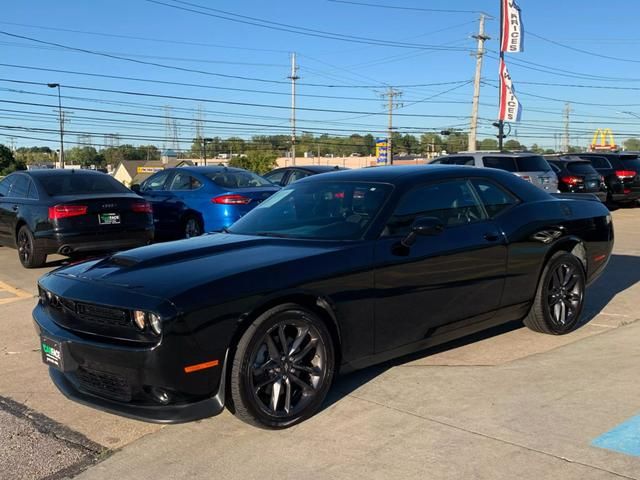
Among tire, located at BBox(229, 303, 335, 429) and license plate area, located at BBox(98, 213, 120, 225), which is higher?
license plate area, located at BBox(98, 213, 120, 225)

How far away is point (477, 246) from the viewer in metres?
4.71

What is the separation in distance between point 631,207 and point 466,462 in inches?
815

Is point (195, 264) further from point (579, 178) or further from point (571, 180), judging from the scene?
point (579, 178)

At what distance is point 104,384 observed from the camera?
3439mm

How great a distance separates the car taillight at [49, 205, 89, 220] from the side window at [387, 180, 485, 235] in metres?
5.83

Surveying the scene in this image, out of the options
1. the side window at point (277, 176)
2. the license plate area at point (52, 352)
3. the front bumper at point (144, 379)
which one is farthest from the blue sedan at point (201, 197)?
the front bumper at point (144, 379)

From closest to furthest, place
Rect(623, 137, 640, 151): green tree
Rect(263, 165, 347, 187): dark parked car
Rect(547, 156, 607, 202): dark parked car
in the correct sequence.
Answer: Rect(263, 165, 347, 187): dark parked car
Rect(547, 156, 607, 202): dark parked car
Rect(623, 137, 640, 151): green tree

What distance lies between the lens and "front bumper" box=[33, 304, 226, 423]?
10.6 feet

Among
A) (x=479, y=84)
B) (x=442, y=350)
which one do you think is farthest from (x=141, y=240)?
(x=479, y=84)

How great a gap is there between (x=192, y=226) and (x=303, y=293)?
7836 millimetres

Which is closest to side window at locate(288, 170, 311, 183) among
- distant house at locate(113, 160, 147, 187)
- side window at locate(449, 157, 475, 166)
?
side window at locate(449, 157, 475, 166)

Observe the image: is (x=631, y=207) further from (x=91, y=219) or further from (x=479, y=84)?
(x=479, y=84)

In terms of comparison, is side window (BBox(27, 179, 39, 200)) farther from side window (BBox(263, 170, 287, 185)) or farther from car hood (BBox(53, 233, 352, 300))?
side window (BBox(263, 170, 287, 185))

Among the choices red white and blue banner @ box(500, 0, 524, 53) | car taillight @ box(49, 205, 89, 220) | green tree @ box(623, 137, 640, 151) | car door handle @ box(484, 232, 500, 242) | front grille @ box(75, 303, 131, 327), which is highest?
red white and blue banner @ box(500, 0, 524, 53)
